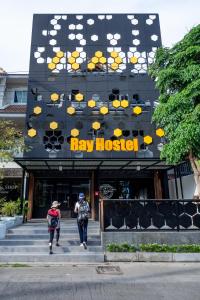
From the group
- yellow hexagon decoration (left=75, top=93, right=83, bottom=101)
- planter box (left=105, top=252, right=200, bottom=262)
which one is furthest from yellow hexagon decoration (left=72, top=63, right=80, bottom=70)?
planter box (left=105, top=252, right=200, bottom=262)

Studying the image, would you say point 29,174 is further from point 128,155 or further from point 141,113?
point 141,113

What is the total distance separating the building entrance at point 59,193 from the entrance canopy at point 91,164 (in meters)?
1.10

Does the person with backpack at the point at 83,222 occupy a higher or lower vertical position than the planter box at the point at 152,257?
higher

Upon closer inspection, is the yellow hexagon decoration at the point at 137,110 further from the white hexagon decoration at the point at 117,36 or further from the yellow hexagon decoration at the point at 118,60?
the white hexagon decoration at the point at 117,36

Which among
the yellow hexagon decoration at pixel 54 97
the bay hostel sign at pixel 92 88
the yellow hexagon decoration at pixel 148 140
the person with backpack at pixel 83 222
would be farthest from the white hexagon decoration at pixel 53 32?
the person with backpack at pixel 83 222

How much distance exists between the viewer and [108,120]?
15695 mm

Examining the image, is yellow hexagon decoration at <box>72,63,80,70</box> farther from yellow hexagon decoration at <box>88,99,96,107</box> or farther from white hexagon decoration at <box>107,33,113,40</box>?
white hexagon decoration at <box>107,33,113,40</box>

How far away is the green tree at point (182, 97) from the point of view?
33.3 ft

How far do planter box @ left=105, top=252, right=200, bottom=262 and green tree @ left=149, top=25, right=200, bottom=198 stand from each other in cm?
257

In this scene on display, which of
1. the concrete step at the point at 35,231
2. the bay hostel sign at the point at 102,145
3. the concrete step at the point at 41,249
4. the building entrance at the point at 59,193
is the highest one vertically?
the bay hostel sign at the point at 102,145

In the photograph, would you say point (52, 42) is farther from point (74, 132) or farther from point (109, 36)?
point (74, 132)

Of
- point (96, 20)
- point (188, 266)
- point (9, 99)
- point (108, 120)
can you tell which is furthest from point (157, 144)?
point (9, 99)

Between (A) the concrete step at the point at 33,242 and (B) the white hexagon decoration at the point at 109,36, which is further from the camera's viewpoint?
(B) the white hexagon decoration at the point at 109,36

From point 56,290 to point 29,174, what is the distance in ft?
38.7
